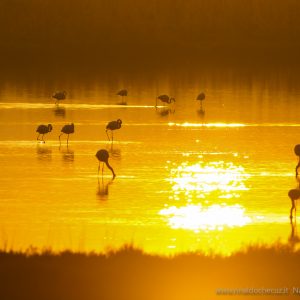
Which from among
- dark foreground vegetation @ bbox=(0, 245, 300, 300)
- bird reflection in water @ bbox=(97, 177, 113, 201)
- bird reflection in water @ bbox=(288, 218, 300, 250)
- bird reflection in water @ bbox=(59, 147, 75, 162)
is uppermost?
bird reflection in water @ bbox=(59, 147, 75, 162)

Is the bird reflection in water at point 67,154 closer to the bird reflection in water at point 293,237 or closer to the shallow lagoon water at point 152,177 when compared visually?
the shallow lagoon water at point 152,177

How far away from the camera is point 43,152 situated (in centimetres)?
2255

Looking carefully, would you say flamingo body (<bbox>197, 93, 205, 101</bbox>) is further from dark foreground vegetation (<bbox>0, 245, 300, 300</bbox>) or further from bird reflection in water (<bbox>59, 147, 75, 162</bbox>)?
dark foreground vegetation (<bbox>0, 245, 300, 300</bbox>)

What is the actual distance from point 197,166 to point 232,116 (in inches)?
408

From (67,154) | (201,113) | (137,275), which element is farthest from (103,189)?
(201,113)

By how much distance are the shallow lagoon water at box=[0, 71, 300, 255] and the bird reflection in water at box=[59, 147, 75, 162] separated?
1.0 inches

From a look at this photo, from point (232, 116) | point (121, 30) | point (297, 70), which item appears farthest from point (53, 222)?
point (121, 30)

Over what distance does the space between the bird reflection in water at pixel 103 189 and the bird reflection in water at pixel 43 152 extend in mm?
3177

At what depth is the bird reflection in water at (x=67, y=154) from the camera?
21344mm

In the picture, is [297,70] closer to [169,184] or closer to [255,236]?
[169,184]

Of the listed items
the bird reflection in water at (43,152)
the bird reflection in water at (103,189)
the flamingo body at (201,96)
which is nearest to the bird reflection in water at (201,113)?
the flamingo body at (201,96)

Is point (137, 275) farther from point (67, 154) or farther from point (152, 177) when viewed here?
point (67, 154)

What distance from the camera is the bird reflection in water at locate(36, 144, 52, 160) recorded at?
21.7 metres

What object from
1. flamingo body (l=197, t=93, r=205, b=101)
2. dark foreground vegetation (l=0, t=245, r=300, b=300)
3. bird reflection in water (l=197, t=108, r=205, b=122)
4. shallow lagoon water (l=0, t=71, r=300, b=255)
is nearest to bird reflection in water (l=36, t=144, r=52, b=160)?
shallow lagoon water (l=0, t=71, r=300, b=255)
